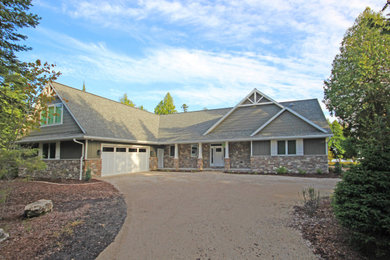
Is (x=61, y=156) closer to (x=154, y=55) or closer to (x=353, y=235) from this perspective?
(x=154, y=55)

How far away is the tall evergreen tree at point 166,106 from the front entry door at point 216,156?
17511mm

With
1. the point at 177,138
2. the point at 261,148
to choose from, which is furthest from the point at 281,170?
the point at 177,138

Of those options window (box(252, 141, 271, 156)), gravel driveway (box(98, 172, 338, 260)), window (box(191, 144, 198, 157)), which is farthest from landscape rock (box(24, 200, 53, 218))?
window (box(191, 144, 198, 157))

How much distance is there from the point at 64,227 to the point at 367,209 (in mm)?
5994

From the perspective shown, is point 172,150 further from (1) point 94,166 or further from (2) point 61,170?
(2) point 61,170

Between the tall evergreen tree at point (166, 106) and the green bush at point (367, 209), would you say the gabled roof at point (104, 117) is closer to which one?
the green bush at point (367, 209)

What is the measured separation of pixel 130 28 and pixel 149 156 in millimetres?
10426

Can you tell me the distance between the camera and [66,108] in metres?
14.3

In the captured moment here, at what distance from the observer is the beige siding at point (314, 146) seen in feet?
47.3

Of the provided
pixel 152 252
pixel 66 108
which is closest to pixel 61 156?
pixel 66 108

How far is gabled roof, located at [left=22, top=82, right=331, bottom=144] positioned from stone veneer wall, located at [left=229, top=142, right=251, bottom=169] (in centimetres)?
112

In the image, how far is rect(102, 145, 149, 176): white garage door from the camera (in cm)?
1481

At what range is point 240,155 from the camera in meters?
17.6

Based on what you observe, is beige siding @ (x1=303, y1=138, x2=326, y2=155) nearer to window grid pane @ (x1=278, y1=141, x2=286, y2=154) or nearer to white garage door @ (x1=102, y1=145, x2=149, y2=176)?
window grid pane @ (x1=278, y1=141, x2=286, y2=154)
